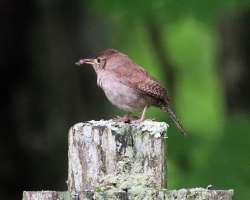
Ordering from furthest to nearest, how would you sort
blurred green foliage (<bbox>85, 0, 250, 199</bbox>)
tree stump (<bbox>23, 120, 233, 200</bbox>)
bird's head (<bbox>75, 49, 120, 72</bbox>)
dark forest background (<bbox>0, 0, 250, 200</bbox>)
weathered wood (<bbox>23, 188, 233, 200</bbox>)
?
1. blurred green foliage (<bbox>85, 0, 250, 199</bbox>)
2. dark forest background (<bbox>0, 0, 250, 200</bbox>)
3. bird's head (<bbox>75, 49, 120, 72</bbox>)
4. tree stump (<bbox>23, 120, 233, 200</bbox>)
5. weathered wood (<bbox>23, 188, 233, 200</bbox>)

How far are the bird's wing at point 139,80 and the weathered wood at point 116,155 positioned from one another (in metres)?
1.35

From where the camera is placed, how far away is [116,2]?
36.1ft

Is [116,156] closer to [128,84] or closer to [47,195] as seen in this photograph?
[47,195]

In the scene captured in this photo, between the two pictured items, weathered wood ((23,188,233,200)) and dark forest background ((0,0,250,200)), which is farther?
dark forest background ((0,0,250,200))

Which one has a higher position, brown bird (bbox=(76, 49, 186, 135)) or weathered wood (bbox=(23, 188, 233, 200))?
brown bird (bbox=(76, 49, 186, 135))

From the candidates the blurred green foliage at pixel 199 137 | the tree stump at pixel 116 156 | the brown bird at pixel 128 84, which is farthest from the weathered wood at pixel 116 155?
the blurred green foliage at pixel 199 137

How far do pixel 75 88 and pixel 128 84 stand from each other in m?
3.70

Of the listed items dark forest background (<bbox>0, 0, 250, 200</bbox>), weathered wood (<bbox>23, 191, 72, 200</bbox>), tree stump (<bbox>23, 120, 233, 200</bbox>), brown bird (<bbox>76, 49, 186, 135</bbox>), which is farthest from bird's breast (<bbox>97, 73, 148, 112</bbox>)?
dark forest background (<bbox>0, 0, 250, 200</bbox>)

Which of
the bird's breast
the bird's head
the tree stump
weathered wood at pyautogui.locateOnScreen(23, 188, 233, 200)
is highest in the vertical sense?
the bird's head

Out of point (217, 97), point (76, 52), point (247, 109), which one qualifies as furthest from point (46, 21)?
point (217, 97)

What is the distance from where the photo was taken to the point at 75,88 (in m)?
9.87

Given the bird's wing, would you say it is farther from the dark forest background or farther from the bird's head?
the dark forest background

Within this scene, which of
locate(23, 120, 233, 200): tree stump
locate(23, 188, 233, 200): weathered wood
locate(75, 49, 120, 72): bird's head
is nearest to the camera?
locate(23, 188, 233, 200): weathered wood

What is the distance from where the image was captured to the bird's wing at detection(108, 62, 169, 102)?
6.07 metres
